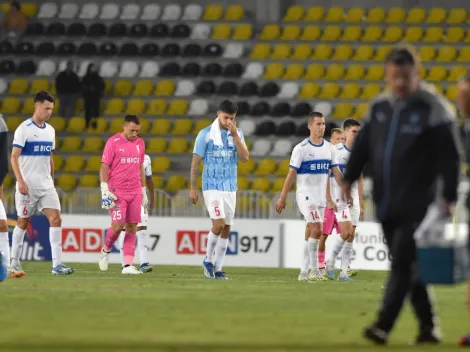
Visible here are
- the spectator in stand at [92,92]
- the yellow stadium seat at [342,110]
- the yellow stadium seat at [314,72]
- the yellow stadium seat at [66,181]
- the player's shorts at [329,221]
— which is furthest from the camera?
the yellow stadium seat at [314,72]

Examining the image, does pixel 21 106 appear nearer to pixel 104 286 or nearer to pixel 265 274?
pixel 265 274

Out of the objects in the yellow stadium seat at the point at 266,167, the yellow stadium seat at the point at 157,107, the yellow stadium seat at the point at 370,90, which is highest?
the yellow stadium seat at the point at 370,90

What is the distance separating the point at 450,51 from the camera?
3488 cm

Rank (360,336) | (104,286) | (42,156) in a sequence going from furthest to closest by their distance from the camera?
(42,156), (104,286), (360,336)

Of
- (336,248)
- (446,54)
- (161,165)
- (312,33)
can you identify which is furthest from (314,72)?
(336,248)

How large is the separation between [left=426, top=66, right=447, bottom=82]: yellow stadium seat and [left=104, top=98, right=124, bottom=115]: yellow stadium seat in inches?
344

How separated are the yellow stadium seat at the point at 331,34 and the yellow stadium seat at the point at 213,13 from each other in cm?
356

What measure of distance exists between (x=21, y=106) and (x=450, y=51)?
41.2 feet

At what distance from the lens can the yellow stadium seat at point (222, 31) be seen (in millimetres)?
37000

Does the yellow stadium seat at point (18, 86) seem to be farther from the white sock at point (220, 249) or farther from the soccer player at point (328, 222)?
the white sock at point (220, 249)

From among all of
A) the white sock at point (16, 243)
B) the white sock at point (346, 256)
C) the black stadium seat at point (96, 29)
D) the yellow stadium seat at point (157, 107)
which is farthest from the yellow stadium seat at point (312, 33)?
the white sock at point (16, 243)

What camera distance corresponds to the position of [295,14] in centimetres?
3712

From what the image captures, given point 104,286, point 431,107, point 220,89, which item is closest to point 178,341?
point 431,107

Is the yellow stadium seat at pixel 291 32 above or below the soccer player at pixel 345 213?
above
